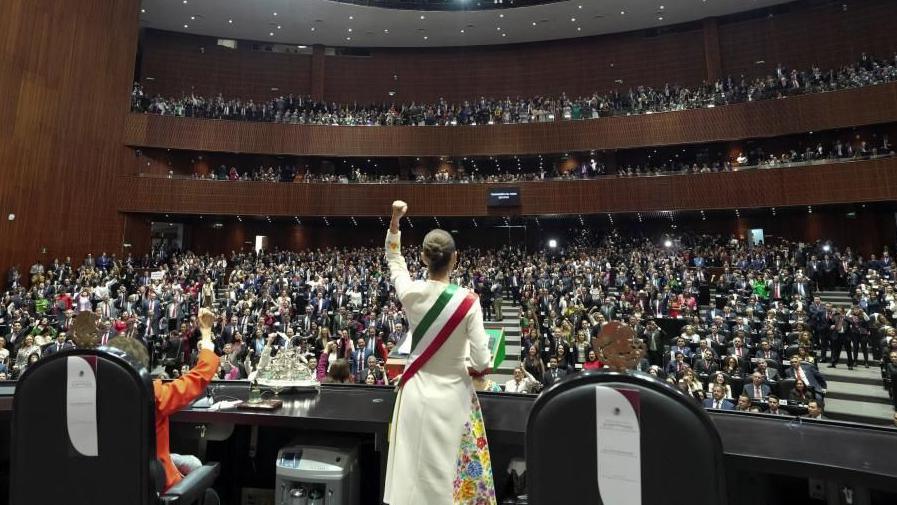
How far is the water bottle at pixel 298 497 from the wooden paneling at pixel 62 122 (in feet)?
53.4

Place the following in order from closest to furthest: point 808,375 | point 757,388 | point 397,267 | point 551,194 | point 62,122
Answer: point 397,267, point 757,388, point 808,375, point 62,122, point 551,194

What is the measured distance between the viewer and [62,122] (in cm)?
1562

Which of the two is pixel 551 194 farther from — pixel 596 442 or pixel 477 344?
pixel 596 442

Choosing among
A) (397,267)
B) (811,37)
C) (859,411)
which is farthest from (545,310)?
(811,37)

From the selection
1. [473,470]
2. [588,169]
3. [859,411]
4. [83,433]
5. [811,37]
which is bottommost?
[859,411]

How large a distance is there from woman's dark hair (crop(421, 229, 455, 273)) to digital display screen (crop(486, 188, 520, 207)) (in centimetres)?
1803

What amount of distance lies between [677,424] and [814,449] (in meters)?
0.91

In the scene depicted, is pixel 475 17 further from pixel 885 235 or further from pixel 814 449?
pixel 814 449

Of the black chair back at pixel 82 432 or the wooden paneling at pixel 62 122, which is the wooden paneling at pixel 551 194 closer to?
the wooden paneling at pixel 62 122

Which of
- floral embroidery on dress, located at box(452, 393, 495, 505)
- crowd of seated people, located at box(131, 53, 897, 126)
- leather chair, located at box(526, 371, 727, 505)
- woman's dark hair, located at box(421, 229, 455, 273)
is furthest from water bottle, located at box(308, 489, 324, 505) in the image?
crowd of seated people, located at box(131, 53, 897, 126)

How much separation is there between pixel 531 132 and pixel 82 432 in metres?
20.2

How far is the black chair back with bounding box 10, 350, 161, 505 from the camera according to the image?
1.39 metres

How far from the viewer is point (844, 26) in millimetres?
18797

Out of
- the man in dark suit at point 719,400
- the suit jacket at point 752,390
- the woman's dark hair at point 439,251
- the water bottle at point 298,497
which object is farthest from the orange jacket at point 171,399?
the suit jacket at point 752,390
